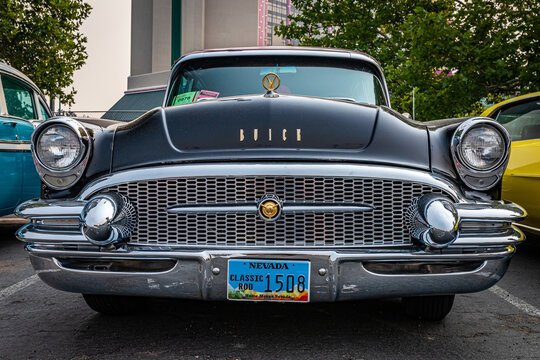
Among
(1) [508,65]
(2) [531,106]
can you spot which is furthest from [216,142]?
(1) [508,65]

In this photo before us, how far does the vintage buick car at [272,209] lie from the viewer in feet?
7.11

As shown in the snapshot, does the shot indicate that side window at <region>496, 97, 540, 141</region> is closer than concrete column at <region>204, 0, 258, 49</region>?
Yes

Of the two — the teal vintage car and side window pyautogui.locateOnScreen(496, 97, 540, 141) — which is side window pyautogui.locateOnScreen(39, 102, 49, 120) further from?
side window pyautogui.locateOnScreen(496, 97, 540, 141)

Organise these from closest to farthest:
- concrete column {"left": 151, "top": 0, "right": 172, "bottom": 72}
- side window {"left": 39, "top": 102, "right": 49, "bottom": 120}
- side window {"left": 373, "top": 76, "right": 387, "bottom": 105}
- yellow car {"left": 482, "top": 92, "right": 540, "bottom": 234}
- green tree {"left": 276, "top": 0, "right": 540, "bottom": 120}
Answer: side window {"left": 373, "top": 76, "right": 387, "bottom": 105}, yellow car {"left": 482, "top": 92, "right": 540, "bottom": 234}, side window {"left": 39, "top": 102, "right": 49, "bottom": 120}, green tree {"left": 276, "top": 0, "right": 540, "bottom": 120}, concrete column {"left": 151, "top": 0, "right": 172, "bottom": 72}

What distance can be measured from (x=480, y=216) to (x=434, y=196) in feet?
0.73

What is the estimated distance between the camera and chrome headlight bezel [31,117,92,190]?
242 centimetres

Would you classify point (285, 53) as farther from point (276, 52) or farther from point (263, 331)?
point (263, 331)

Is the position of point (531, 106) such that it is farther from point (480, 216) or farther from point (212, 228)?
point (212, 228)

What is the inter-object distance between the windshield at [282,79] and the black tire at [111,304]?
1296 mm

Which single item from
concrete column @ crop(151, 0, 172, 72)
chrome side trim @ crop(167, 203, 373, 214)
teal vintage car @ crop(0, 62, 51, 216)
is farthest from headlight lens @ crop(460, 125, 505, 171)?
concrete column @ crop(151, 0, 172, 72)

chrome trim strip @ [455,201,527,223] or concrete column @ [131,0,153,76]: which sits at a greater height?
concrete column @ [131,0,153,76]

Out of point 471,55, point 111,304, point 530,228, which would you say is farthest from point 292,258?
point 471,55

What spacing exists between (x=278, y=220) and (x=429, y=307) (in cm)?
110

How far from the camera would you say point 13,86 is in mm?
5383
